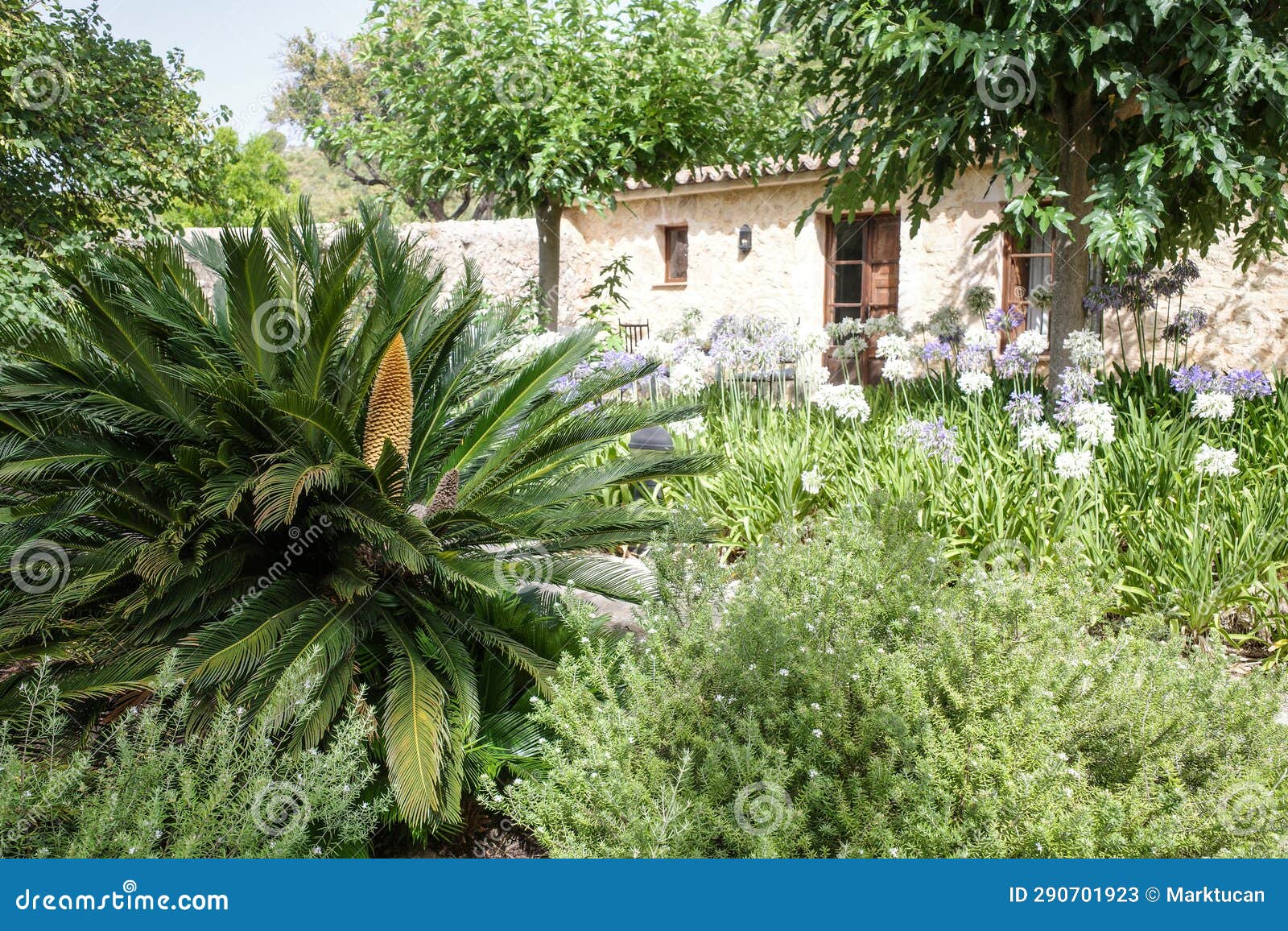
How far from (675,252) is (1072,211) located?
674 centimetres

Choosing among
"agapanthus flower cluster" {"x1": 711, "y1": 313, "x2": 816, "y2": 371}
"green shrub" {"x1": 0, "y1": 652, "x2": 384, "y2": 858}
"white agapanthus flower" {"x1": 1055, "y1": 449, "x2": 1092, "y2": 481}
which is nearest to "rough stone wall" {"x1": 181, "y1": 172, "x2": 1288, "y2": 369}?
"agapanthus flower cluster" {"x1": 711, "y1": 313, "x2": 816, "y2": 371}

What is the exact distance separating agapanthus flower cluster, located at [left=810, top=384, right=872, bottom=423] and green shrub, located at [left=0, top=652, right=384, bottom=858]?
9.98ft

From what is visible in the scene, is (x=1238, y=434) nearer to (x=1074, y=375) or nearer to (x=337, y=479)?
(x=1074, y=375)

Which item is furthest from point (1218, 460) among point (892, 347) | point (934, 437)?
point (892, 347)

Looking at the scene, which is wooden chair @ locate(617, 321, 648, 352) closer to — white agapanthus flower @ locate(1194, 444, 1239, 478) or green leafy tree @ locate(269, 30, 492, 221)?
white agapanthus flower @ locate(1194, 444, 1239, 478)


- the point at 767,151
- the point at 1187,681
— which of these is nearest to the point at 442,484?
the point at 1187,681

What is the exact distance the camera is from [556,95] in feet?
24.2

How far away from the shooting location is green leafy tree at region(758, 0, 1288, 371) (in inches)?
176

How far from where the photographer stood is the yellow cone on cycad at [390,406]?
9.65 feet

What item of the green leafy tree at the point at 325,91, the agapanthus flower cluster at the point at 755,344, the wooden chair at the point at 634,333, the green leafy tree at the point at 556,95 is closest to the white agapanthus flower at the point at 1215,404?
the agapanthus flower cluster at the point at 755,344

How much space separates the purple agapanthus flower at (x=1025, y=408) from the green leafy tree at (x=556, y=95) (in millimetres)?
3359

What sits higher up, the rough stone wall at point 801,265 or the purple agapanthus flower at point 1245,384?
the rough stone wall at point 801,265

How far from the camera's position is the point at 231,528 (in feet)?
9.16

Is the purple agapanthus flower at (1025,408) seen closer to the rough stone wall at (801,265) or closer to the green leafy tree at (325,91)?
the rough stone wall at (801,265)
